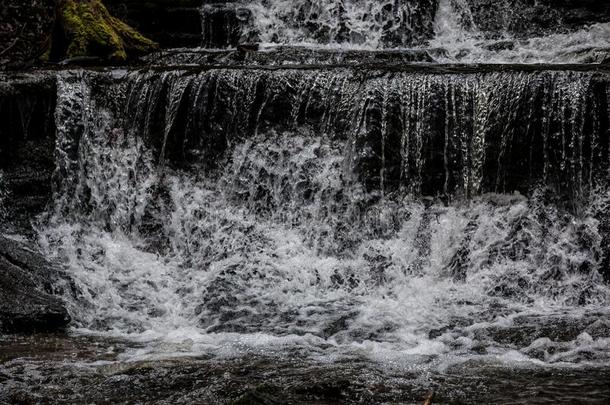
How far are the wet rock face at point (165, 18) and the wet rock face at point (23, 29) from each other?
1357mm

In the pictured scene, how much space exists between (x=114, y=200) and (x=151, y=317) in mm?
2262

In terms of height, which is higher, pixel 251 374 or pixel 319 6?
pixel 319 6

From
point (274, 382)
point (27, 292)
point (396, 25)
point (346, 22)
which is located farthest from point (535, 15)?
point (274, 382)

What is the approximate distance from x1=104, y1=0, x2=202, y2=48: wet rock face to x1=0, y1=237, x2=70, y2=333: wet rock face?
6246 millimetres

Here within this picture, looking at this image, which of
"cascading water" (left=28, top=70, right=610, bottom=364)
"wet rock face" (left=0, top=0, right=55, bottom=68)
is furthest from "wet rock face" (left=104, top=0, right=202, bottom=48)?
"cascading water" (left=28, top=70, right=610, bottom=364)

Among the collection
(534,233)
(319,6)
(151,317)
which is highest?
(319,6)

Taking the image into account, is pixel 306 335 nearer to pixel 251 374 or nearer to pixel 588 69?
pixel 251 374

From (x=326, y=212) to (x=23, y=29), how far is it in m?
7.12

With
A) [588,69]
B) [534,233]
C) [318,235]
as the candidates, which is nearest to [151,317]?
[318,235]

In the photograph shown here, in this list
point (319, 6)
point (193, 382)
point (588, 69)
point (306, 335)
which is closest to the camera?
point (193, 382)

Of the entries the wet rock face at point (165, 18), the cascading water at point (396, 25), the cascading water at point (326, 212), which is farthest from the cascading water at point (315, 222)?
the wet rock face at point (165, 18)

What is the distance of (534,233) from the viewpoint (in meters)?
7.69

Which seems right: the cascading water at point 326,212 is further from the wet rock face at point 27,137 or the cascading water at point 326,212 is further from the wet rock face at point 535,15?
the wet rock face at point 535,15

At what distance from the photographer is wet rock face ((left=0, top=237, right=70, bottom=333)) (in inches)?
266
